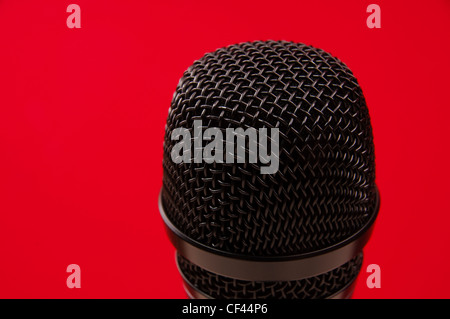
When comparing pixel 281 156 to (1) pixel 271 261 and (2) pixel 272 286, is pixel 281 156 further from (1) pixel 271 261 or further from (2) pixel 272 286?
(2) pixel 272 286

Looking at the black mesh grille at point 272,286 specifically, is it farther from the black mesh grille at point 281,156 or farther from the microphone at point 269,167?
the black mesh grille at point 281,156

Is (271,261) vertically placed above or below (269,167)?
below

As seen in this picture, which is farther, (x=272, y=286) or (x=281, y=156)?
(x=272, y=286)

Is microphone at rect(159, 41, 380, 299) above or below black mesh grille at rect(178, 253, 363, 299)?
above

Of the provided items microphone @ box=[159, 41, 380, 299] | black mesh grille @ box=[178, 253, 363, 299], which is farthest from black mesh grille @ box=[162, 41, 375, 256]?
black mesh grille @ box=[178, 253, 363, 299]

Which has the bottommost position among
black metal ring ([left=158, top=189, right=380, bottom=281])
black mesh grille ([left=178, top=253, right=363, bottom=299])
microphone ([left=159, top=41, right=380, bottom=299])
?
black mesh grille ([left=178, top=253, right=363, bottom=299])

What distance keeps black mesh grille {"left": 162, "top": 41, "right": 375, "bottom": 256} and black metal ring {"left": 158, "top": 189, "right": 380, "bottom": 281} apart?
0.05 ft

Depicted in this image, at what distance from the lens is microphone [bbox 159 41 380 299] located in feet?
2.59

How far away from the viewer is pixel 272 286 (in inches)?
36.9

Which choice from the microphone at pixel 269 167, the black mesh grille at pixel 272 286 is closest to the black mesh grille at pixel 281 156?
the microphone at pixel 269 167

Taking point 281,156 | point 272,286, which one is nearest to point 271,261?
point 272,286

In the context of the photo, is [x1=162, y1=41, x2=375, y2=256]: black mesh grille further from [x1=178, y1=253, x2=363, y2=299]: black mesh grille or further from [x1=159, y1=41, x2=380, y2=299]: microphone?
[x1=178, y1=253, x2=363, y2=299]: black mesh grille

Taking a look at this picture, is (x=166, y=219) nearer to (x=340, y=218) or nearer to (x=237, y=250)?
(x=237, y=250)

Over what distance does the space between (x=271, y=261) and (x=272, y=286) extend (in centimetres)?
12
